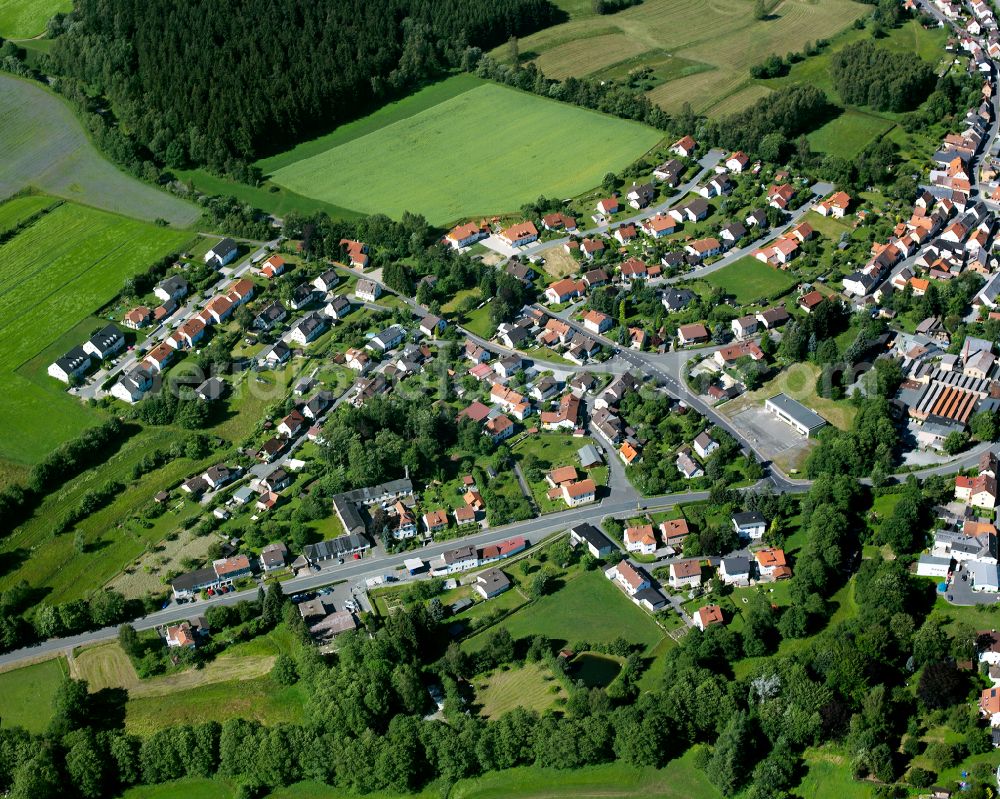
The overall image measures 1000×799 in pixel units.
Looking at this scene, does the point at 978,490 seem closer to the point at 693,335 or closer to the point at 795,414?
the point at 795,414

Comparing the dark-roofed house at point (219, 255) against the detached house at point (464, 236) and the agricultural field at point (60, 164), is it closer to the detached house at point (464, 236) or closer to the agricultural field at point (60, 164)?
the agricultural field at point (60, 164)

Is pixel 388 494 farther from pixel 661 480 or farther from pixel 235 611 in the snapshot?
pixel 661 480

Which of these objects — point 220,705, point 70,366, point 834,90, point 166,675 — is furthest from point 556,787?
point 834,90

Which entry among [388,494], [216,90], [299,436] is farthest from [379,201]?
[388,494]

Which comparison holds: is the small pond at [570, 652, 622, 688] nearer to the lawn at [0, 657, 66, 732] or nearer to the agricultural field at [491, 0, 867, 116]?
the lawn at [0, 657, 66, 732]

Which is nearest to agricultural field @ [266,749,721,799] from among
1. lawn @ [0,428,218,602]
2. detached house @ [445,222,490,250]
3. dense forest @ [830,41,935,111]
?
lawn @ [0,428,218,602]

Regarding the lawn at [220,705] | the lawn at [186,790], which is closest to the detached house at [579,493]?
the lawn at [220,705]
